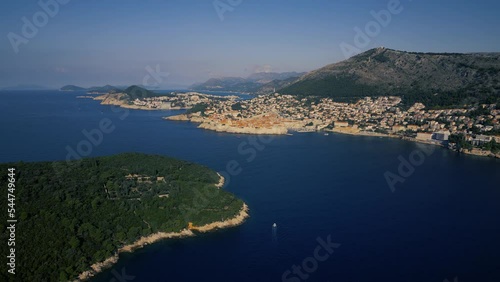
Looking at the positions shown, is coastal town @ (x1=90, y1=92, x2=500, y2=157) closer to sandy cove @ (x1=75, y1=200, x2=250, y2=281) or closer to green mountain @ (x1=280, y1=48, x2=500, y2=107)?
green mountain @ (x1=280, y1=48, x2=500, y2=107)

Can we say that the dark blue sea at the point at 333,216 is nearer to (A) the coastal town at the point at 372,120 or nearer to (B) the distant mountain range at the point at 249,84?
(A) the coastal town at the point at 372,120

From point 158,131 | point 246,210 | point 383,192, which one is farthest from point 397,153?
point 158,131

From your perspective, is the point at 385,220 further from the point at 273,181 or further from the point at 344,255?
the point at 273,181

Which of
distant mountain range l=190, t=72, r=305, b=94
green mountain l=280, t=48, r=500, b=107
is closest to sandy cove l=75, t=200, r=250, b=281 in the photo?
green mountain l=280, t=48, r=500, b=107

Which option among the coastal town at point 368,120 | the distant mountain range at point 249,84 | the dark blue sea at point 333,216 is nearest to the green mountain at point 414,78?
the coastal town at point 368,120

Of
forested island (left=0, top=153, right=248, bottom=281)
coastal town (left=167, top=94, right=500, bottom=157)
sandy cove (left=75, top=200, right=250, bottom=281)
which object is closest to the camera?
forested island (left=0, top=153, right=248, bottom=281)
